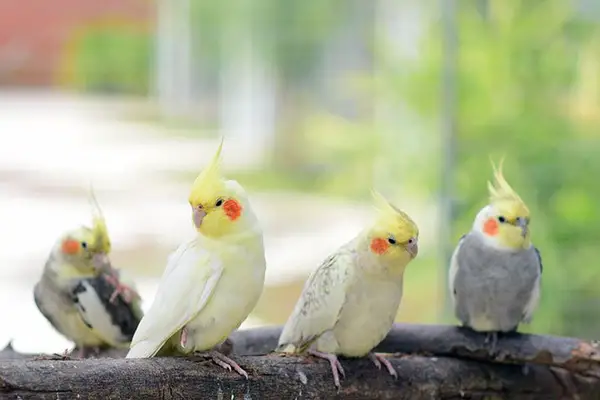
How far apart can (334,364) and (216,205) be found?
0.38 meters

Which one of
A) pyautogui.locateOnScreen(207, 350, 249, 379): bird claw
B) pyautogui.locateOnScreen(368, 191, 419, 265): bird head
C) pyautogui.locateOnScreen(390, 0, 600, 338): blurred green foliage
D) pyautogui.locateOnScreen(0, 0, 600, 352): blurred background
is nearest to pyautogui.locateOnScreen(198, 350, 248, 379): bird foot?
pyautogui.locateOnScreen(207, 350, 249, 379): bird claw

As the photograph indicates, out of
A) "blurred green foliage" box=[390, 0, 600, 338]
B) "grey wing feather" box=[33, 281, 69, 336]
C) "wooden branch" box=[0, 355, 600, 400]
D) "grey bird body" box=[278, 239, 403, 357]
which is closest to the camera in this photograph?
"wooden branch" box=[0, 355, 600, 400]

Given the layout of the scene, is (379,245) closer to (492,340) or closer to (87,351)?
(492,340)

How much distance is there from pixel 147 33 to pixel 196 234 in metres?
2.00

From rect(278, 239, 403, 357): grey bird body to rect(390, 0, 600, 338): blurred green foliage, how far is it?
4.50 ft

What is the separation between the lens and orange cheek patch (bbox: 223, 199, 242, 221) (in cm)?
132

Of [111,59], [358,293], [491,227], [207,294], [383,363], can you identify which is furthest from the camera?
[111,59]

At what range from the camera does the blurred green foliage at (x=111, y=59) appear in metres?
3.17

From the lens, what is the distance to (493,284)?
1.68 meters

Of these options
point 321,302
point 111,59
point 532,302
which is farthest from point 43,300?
point 111,59


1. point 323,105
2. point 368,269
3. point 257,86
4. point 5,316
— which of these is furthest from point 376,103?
point 368,269

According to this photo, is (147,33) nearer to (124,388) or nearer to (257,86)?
(257,86)

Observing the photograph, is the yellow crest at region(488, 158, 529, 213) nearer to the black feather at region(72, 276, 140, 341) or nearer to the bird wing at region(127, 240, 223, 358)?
the bird wing at region(127, 240, 223, 358)

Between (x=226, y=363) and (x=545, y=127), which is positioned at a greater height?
(x=545, y=127)
